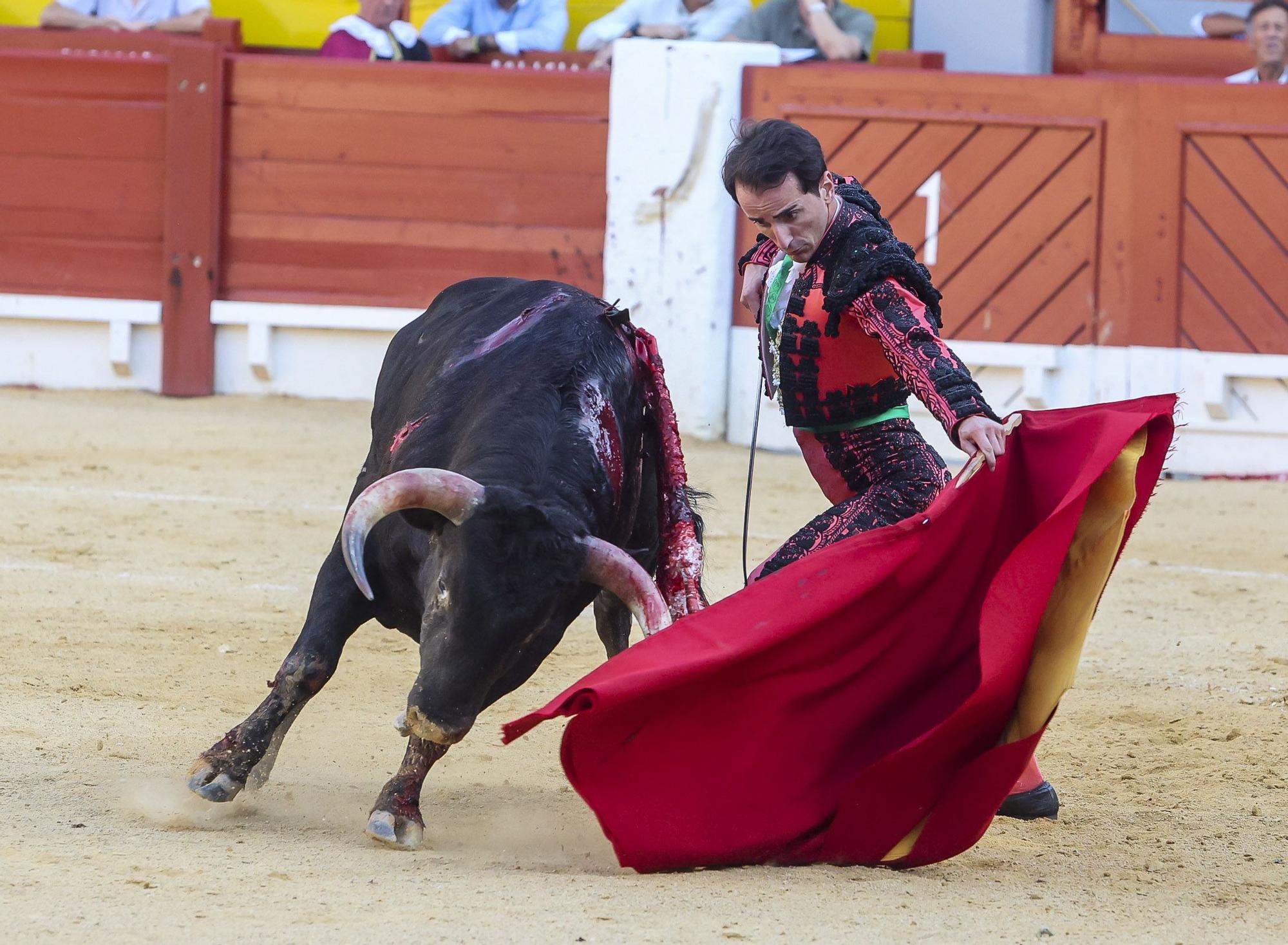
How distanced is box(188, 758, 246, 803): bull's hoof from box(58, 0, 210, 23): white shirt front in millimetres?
5422

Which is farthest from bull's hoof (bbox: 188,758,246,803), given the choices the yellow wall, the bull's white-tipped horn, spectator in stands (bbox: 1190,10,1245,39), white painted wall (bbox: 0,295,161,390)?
spectator in stands (bbox: 1190,10,1245,39)

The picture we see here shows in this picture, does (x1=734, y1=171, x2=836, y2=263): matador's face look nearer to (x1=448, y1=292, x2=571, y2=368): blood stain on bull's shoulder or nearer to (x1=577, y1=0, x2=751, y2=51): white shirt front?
(x1=448, y1=292, x2=571, y2=368): blood stain on bull's shoulder

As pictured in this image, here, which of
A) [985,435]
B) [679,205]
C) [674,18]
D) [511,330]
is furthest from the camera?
[674,18]

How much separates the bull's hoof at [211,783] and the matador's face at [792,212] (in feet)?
3.80

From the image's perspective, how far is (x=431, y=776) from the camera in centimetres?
290

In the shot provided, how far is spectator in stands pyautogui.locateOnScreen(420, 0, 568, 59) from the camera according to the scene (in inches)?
280

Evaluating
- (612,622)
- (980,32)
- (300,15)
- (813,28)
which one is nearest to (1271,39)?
(980,32)

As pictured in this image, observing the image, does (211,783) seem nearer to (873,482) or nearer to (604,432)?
(604,432)

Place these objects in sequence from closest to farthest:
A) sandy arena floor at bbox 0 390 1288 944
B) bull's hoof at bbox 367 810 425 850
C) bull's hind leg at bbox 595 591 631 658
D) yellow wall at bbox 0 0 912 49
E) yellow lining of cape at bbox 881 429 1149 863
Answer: sandy arena floor at bbox 0 390 1288 944 → yellow lining of cape at bbox 881 429 1149 863 → bull's hoof at bbox 367 810 425 850 → bull's hind leg at bbox 595 591 631 658 → yellow wall at bbox 0 0 912 49

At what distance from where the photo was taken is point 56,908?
1885 mm

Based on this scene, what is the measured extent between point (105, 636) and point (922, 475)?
193 centimetres

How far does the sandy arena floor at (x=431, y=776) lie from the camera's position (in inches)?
77.1

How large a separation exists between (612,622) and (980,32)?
17.1ft

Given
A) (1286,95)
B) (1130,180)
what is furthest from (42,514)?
(1286,95)
